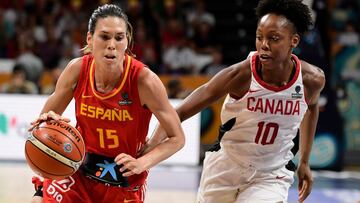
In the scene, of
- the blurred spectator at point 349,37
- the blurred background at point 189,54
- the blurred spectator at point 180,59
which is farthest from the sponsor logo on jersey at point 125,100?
the blurred spectator at point 349,37

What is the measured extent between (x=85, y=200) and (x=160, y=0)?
10.1 meters

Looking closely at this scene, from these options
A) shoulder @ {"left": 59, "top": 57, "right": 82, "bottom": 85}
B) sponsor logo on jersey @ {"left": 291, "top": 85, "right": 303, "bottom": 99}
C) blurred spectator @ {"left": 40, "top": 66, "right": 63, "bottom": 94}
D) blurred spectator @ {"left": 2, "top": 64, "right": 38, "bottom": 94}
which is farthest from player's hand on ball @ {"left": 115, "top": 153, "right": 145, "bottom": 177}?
blurred spectator @ {"left": 40, "top": 66, "right": 63, "bottom": 94}

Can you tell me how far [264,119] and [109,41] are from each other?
3.52ft

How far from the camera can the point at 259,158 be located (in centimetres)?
467

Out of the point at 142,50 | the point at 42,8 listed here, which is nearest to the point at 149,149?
the point at 142,50

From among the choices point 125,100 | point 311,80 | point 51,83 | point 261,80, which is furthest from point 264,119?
point 51,83

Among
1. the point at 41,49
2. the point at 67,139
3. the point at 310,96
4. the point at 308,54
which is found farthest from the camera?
the point at 41,49

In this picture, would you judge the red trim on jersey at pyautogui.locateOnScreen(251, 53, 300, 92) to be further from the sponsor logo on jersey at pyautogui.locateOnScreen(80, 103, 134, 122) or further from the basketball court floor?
the basketball court floor

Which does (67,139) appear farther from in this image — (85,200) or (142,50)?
(142,50)

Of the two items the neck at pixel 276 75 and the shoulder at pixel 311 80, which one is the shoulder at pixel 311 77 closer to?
the shoulder at pixel 311 80

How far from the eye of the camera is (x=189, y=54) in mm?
12953

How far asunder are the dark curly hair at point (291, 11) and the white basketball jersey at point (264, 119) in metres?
0.25

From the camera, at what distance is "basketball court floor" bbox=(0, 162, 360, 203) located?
25.9ft

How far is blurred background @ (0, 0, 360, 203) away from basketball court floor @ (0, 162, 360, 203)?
0.03 metres
